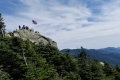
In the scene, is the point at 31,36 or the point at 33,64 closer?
the point at 33,64

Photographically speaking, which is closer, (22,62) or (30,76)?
(30,76)

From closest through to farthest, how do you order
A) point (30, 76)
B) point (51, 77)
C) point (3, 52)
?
point (30, 76), point (3, 52), point (51, 77)

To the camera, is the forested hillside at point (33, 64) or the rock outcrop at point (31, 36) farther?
the rock outcrop at point (31, 36)

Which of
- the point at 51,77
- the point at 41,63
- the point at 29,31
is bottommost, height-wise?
the point at 51,77

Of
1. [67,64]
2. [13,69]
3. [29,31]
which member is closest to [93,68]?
[67,64]

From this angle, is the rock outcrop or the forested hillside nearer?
the forested hillside

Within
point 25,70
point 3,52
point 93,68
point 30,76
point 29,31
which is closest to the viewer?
point 30,76

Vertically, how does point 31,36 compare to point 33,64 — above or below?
above

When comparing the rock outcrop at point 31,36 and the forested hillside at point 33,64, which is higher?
the rock outcrop at point 31,36

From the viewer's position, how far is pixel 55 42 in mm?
78438

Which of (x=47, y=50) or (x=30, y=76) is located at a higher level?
(x=47, y=50)

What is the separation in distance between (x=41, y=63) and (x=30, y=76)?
25.9 ft

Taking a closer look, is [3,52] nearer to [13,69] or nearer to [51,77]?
[13,69]

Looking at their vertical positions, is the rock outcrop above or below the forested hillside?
above
